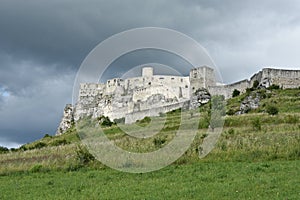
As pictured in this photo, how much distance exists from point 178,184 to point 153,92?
92.6 meters

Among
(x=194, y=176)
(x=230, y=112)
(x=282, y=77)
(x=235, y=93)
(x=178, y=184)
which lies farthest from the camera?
(x=235, y=93)

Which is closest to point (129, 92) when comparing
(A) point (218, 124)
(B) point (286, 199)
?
(A) point (218, 124)

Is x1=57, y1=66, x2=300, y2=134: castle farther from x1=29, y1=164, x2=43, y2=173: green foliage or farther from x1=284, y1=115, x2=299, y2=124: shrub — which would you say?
x1=29, y1=164, x2=43, y2=173: green foliage

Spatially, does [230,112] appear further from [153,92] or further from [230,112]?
[153,92]

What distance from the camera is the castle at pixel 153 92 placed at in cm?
7281

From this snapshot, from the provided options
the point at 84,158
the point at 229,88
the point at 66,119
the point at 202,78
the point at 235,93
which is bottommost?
the point at 84,158

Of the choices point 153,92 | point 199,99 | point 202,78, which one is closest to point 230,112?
point 199,99

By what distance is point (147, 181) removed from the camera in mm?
15602

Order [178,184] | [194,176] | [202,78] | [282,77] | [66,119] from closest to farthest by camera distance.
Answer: [178,184] → [194,176] → [282,77] → [202,78] → [66,119]

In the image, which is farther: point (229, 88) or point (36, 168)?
point (229, 88)

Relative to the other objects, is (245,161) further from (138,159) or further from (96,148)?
(96,148)

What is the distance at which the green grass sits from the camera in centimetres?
1241

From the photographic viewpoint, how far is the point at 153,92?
107 meters

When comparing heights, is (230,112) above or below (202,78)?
below
